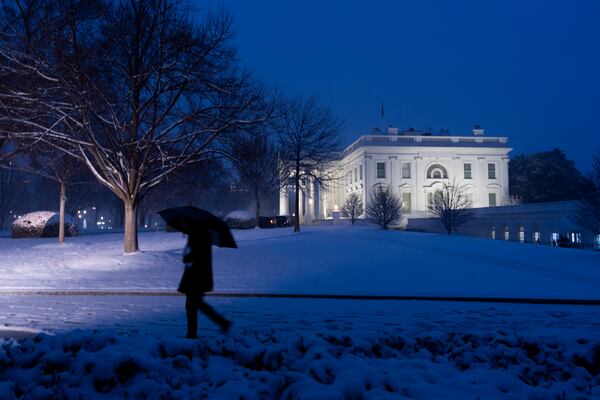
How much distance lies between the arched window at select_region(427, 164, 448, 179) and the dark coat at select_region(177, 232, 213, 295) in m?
67.0

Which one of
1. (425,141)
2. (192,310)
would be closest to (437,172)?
(425,141)

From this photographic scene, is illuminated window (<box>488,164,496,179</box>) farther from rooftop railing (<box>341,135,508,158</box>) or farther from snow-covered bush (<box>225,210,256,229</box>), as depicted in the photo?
snow-covered bush (<box>225,210,256,229</box>)

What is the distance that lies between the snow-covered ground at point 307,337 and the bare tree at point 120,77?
14.3 ft

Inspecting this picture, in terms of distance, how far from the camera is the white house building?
221ft

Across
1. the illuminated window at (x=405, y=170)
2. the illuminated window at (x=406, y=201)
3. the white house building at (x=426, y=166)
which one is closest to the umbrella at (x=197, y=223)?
the white house building at (x=426, y=166)

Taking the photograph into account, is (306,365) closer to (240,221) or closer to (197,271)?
(197,271)

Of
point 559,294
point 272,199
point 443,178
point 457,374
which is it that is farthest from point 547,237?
point 272,199

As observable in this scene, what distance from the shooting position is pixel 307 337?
5.36 m

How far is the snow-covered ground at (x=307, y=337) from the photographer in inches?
163

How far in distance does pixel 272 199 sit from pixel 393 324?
295 feet

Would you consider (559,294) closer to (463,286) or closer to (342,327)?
(463,286)

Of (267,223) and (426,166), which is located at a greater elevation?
(426,166)

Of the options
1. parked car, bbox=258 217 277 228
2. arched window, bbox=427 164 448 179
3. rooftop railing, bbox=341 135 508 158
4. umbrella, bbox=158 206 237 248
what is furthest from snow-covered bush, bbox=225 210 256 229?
arched window, bbox=427 164 448 179

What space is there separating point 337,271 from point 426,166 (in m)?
58.2
